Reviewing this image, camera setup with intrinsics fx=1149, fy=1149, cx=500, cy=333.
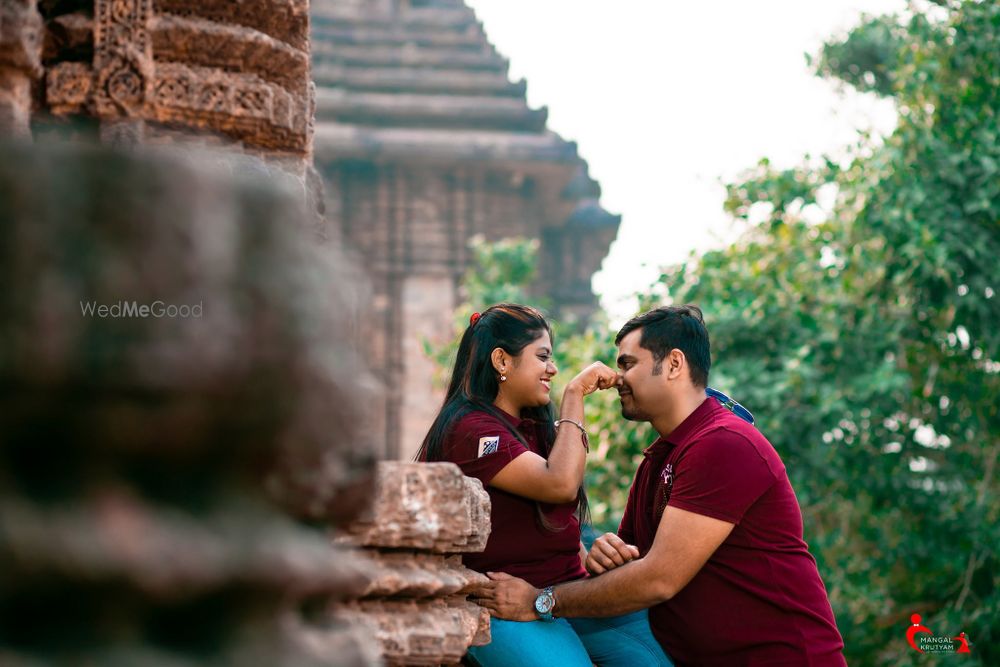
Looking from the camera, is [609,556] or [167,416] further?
[609,556]

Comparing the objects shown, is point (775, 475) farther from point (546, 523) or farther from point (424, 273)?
point (424, 273)

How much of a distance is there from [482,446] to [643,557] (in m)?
0.50

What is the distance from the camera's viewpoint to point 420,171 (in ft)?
45.5

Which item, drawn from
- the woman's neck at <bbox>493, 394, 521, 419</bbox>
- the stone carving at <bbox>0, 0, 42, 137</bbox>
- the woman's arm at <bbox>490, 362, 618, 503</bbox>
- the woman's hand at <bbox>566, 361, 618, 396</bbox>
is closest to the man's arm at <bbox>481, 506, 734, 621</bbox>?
the woman's arm at <bbox>490, 362, 618, 503</bbox>

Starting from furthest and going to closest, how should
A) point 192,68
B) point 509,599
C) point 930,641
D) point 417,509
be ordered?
point 930,641 < point 509,599 < point 192,68 < point 417,509

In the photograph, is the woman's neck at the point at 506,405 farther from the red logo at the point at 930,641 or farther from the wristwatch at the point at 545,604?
the red logo at the point at 930,641

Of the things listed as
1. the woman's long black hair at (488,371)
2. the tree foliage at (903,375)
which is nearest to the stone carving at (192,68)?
the woman's long black hair at (488,371)

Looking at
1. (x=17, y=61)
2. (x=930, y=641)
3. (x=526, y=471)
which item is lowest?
(x=930, y=641)

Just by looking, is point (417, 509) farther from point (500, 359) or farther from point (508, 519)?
point (500, 359)

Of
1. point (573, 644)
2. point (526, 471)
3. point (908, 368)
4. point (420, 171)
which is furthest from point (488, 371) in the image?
point (420, 171)

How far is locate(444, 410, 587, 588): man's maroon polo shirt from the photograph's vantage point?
296 centimetres

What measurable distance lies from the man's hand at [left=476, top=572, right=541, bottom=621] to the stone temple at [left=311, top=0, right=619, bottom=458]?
9.85 metres

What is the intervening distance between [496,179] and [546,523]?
1113 centimetres

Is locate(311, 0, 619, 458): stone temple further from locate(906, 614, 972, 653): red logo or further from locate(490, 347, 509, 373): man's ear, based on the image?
locate(490, 347, 509, 373): man's ear
